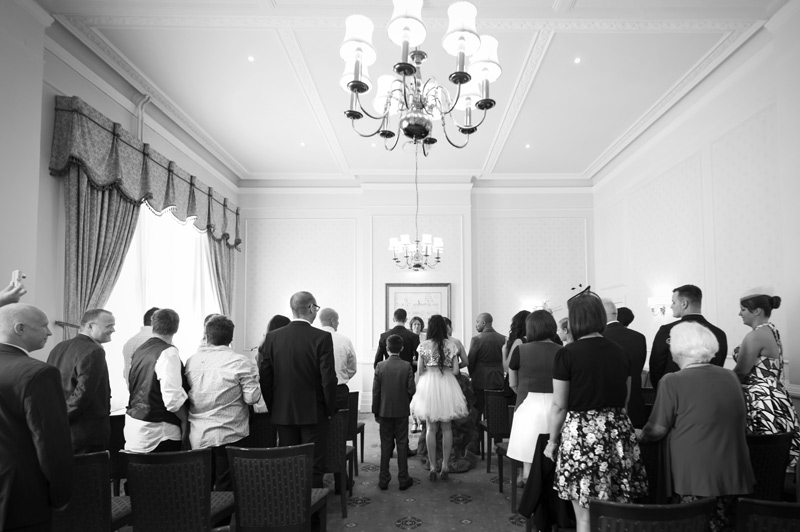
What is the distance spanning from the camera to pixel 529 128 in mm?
7230

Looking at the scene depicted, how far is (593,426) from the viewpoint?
250 cm

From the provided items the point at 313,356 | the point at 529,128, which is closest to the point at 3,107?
the point at 313,356

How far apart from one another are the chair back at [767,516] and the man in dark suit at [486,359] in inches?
163

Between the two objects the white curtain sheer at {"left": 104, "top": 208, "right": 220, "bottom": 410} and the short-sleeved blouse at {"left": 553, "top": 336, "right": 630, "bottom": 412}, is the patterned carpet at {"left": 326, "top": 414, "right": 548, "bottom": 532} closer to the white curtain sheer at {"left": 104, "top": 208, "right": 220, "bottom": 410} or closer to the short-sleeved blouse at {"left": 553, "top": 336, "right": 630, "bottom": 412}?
the short-sleeved blouse at {"left": 553, "top": 336, "right": 630, "bottom": 412}

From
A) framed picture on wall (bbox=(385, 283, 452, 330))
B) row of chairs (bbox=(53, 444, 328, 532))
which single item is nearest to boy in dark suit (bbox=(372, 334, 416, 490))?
row of chairs (bbox=(53, 444, 328, 532))

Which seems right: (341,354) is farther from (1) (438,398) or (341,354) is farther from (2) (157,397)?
(2) (157,397)

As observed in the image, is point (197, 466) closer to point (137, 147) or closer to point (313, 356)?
point (313, 356)

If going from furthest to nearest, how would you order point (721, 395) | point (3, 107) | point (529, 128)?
point (529, 128) → point (3, 107) → point (721, 395)

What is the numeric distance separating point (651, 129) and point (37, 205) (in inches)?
278

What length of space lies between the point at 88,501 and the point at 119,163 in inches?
150

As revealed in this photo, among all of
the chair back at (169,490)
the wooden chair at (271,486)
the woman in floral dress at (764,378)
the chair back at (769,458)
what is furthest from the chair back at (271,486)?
the woman in floral dress at (764,378)

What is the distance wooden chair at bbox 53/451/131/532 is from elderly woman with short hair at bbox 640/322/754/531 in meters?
2.58

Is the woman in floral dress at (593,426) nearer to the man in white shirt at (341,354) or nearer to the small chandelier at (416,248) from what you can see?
the man in white shirt at (341,354)

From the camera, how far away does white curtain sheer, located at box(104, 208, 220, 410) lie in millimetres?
5762
